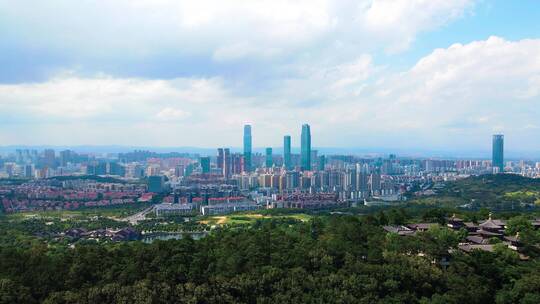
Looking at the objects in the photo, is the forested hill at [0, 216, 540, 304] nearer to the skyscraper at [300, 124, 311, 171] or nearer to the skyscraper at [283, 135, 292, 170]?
the skyscraper at [300, 124, 311, 171]

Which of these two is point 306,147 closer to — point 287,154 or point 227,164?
point 287,154

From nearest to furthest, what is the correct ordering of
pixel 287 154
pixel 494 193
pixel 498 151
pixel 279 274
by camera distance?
pixel 279 274
pixel 494 193
pixel 498 151
pixel 287 154

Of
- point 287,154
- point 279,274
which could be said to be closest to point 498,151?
point 287,154

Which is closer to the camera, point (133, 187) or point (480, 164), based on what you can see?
point (133, 187)

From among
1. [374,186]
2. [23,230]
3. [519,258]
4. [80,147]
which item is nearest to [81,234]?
[23,230]

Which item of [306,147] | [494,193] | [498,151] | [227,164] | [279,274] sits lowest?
[494,193]

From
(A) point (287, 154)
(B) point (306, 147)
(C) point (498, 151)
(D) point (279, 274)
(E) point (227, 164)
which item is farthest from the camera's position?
(A) point (287, 154)

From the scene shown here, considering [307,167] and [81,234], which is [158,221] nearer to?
[81,234]

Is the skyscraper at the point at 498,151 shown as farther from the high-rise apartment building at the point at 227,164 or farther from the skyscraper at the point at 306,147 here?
the high-rise apartment building at the point at 227,164
